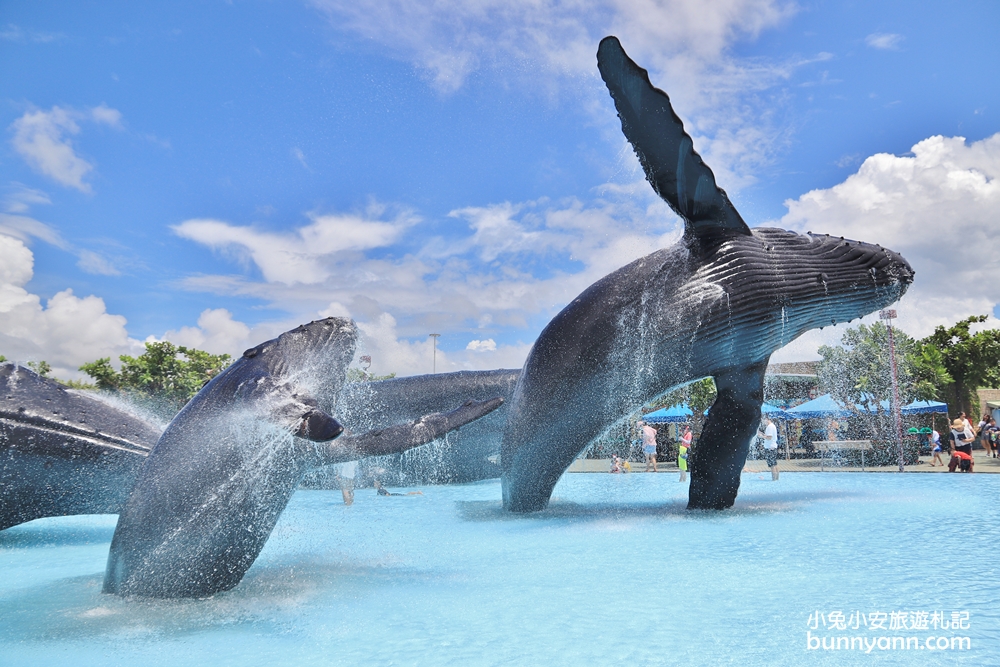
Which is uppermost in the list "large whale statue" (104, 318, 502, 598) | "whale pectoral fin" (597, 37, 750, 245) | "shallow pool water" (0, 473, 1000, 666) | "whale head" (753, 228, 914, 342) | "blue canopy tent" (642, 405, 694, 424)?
"whale pectoral fin" (597, 37, 750, 245)

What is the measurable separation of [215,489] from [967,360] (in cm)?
5388

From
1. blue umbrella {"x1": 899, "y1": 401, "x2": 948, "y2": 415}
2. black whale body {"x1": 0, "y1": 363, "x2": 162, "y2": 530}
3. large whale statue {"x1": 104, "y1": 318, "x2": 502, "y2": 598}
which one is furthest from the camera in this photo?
blue umbrella {"x1": 899, "y1": 401, "x2": 948, "y2": 415}

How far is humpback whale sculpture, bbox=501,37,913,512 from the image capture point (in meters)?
9.79

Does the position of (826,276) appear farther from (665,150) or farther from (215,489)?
(215,489)

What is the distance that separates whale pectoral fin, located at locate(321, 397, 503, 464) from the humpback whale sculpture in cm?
495

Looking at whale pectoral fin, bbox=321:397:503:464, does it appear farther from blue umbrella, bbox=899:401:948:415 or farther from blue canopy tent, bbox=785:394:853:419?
blue umbrella, bbox=899:401:948:415

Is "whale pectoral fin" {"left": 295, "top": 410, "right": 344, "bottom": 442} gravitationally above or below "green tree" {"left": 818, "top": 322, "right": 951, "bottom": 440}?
below

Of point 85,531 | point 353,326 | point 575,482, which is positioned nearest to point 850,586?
point 353,326

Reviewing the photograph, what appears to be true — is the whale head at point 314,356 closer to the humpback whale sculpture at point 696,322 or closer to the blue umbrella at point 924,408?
the humpback whale sculpture at point 696,322

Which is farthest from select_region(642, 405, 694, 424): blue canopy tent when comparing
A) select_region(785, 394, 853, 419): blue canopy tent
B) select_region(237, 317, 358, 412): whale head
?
select_region(237, 317, 358, 412): whale head

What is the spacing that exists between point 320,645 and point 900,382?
133ft

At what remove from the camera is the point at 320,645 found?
4590 millimetres

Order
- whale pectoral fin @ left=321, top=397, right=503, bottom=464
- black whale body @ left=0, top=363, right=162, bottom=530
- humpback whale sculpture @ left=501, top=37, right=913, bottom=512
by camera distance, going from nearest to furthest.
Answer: whale pectoral fin @ left=321, top=397, right=503, bottom=464 → black whale body @ left=0, top=363, right=162, bottom=530 → humpback whale sculpture @ left=501, top=37, right=913, bottom=512

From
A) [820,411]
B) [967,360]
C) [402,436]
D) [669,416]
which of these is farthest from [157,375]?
[967,360]
